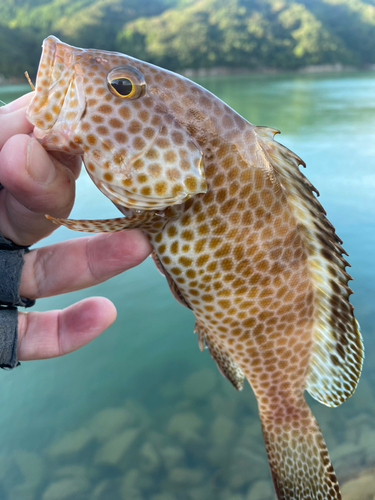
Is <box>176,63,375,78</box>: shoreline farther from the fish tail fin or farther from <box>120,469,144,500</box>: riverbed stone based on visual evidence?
the fish tail fin

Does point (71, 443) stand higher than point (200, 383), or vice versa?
point (200, 383)

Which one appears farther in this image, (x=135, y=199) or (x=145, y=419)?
(x=145, y=419)

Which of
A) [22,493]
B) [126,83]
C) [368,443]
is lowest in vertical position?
[22,493]

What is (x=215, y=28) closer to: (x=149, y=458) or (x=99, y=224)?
(x=149, y=458)

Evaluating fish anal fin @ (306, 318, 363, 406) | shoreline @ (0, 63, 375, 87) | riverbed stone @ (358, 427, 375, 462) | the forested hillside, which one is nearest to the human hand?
fish anal fin @ (306, 318, 363, 406)

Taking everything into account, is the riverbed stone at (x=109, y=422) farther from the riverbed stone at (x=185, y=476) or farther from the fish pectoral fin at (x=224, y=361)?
the fish pectoral fin at (x=224, y=361)

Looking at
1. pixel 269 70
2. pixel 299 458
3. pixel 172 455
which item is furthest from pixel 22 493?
pixel 269 70
